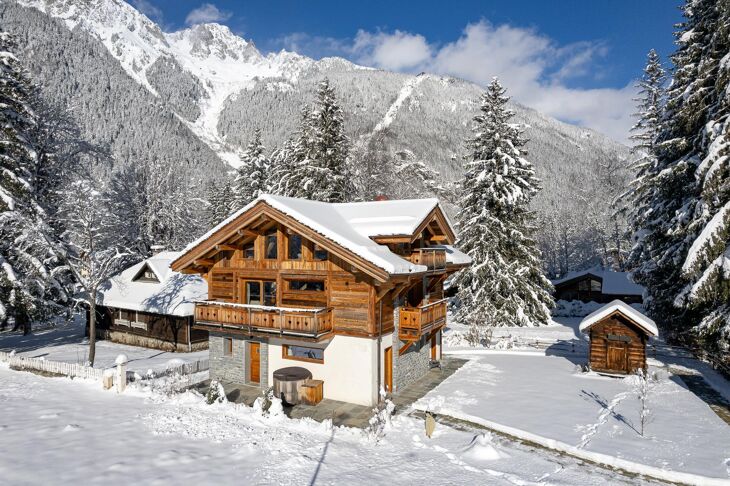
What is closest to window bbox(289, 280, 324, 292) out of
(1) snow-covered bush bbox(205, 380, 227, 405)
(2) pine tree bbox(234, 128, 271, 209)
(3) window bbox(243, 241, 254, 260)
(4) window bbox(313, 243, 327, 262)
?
(4) window bbox(313, 243, 327, 262)

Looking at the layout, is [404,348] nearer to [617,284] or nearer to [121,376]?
[121,376]

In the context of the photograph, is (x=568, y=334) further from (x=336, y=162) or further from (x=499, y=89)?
(x=336, y=162)

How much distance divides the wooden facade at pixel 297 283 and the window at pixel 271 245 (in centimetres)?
4

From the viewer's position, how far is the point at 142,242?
4819 centimetres

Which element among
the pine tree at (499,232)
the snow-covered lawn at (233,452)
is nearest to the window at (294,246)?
the snow-covered lawn at (233,452)

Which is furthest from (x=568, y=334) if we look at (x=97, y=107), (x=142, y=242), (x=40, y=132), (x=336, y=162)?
(x=97, y=107)

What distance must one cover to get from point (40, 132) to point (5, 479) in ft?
92.8

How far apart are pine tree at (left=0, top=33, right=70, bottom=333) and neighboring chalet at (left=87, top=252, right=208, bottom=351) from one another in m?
3.67

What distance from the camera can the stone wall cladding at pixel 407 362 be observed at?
17.8 metres

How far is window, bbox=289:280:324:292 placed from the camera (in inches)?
683

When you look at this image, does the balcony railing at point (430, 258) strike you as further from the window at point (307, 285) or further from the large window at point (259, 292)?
the large window at point (259, 292)

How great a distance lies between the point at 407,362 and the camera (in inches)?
745

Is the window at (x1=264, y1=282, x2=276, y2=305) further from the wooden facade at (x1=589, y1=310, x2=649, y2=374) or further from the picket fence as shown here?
the wooden facade at (x1=589, y1=310, x2=649, y2=374)

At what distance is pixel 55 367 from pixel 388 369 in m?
15.5
